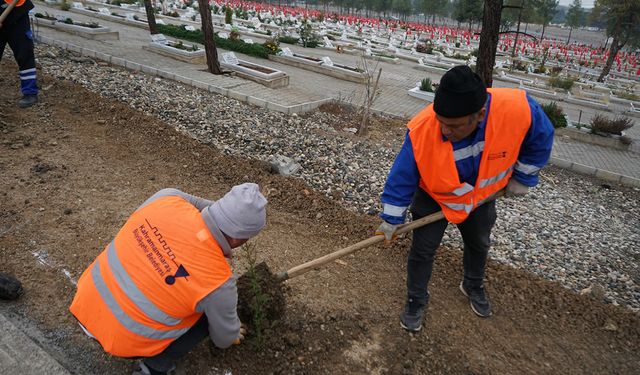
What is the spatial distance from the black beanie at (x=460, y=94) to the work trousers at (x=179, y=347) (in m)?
1.61

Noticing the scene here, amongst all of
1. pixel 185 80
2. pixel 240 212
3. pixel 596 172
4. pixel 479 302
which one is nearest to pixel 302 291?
pixel 479 302

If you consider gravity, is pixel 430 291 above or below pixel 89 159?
below

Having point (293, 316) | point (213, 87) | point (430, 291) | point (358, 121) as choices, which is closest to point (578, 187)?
point (358, 121)

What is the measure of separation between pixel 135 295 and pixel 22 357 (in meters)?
0.97

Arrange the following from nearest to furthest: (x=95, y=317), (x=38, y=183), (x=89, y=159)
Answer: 1. (x=95, y=317)
2. (x=38, y=183)
3. (x=89, y=159)

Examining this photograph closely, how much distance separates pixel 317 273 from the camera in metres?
3.27

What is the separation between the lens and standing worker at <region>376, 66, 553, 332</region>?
2127 millimetres

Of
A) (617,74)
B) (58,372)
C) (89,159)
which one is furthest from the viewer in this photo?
(617,74)

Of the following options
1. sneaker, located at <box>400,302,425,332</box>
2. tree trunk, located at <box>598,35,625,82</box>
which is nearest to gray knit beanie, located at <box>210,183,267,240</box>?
sneaker, located at <box>400,302,425,332</box>

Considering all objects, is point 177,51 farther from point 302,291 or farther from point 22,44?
point 302,291

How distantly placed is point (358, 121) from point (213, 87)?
2808 millimetres

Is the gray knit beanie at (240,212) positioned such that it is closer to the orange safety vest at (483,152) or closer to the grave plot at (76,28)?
the orange safety vest at (483,152)

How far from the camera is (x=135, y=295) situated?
1.80 metres

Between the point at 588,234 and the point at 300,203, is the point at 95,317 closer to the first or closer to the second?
the point at 300,203
